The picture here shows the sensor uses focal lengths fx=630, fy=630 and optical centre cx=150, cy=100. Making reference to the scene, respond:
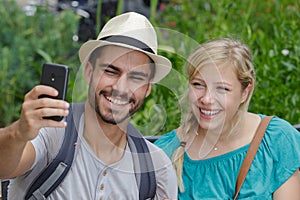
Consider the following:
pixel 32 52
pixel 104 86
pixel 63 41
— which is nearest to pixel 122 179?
pixel 104 86

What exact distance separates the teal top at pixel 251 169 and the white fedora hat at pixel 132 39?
43cm

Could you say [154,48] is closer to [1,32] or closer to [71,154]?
[71,154]

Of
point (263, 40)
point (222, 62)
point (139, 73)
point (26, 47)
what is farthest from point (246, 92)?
point (26, 47)

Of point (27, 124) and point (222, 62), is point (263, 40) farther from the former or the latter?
point (27, 124)

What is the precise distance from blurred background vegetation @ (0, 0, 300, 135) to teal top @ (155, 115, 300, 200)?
306 mm

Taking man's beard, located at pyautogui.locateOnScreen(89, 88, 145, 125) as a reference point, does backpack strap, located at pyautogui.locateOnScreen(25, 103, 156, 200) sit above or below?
below

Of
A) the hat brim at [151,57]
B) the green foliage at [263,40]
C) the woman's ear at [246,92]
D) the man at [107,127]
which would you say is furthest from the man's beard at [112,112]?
the woman's ear at [246,92]

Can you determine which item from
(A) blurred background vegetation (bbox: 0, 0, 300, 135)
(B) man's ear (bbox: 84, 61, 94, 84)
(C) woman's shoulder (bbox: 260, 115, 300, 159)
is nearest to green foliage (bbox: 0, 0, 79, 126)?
(A) blurred background vegetation (bbox: 0, 0, 300, 135)

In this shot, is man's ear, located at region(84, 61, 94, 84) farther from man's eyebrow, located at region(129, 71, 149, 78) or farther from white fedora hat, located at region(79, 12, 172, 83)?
man's eyebrow, located at region(129, 71, 149, 78)

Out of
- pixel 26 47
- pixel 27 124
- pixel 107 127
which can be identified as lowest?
pixel 26 47

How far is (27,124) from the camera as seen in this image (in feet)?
5.38

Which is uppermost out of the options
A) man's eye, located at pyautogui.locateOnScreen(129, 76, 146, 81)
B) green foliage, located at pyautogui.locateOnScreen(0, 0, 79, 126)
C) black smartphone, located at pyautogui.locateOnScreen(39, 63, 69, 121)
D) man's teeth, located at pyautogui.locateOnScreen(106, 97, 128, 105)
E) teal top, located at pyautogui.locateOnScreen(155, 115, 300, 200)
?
black smartphone, located at pyautogui.locateOnScreen(39, 63, 69, 121)

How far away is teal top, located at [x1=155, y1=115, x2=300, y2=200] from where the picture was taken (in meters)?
2.38

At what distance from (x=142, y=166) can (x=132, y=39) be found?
0.42 metres
